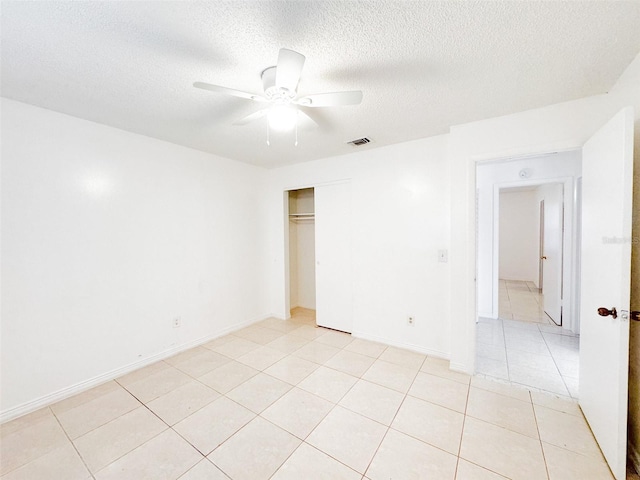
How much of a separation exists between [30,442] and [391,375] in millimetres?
2779

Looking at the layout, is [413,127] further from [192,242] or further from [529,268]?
[529,268]

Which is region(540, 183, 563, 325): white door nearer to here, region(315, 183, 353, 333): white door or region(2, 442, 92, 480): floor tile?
region(315, 183, 353, 333): white door

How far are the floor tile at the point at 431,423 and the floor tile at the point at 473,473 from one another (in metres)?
Answer: 0.09

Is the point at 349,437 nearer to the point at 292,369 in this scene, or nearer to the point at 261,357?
the point at 292,369

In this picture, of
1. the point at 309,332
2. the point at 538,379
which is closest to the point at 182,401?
the point at 309,332

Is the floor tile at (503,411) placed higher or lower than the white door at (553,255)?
lower

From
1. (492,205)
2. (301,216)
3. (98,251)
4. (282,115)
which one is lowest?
(98,251)

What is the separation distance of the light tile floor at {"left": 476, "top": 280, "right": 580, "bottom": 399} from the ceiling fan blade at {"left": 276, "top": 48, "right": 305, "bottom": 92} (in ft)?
9.84

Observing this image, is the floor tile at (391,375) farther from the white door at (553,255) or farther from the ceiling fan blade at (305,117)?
the white door at (553,255)

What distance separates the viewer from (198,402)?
2092 mm

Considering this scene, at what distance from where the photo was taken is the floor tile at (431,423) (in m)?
1.67

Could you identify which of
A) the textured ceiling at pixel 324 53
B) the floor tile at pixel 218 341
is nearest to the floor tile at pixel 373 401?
the floor tile at pixel 218 341

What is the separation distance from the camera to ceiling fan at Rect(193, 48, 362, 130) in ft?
4.27

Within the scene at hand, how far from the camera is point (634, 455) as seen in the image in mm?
1468
